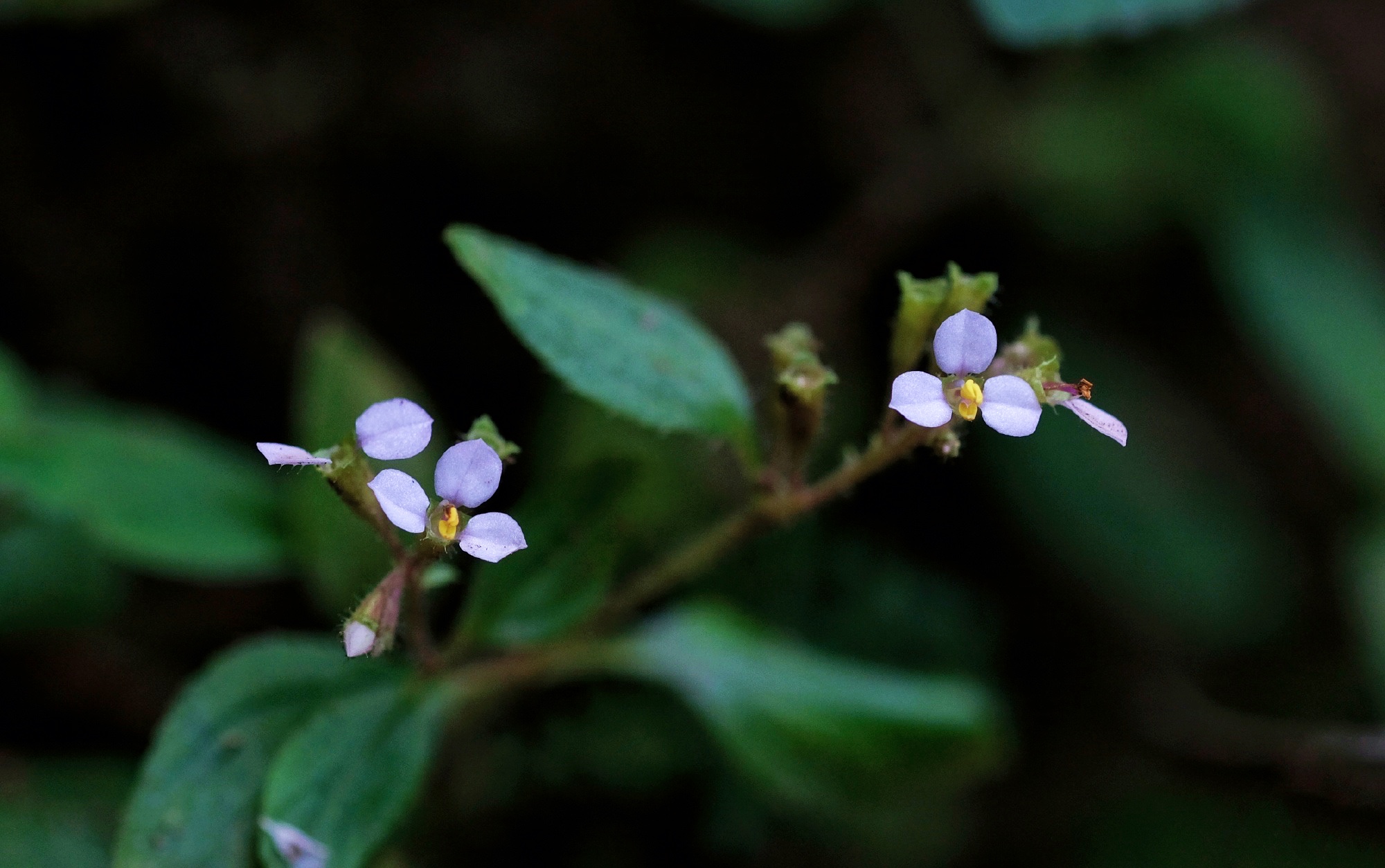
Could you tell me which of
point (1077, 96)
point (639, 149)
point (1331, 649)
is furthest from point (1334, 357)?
point (639, 149)

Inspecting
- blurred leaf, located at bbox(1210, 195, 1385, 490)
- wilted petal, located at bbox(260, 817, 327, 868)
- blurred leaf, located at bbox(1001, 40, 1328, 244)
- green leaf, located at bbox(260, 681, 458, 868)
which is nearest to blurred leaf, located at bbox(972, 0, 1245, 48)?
blurred leaf, located at bbox(1001, 40, 1328, 244)

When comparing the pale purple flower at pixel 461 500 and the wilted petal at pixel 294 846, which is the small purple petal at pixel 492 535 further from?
the wilted petal at pixel 294 846

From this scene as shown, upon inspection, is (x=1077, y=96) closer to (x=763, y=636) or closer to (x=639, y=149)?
(x=639, y=149)

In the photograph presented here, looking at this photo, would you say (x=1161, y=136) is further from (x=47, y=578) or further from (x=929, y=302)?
(x=47, y=578)

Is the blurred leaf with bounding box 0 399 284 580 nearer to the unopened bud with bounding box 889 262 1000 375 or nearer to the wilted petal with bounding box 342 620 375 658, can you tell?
the wilted petal with bounding box 342 620 375 658

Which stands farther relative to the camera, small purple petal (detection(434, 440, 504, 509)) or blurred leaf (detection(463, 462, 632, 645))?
blurred leaf (detection(463, 462, 632, 645))

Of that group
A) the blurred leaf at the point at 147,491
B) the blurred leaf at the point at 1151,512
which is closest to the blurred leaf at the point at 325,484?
the blurred leaf at the point at 147,491
